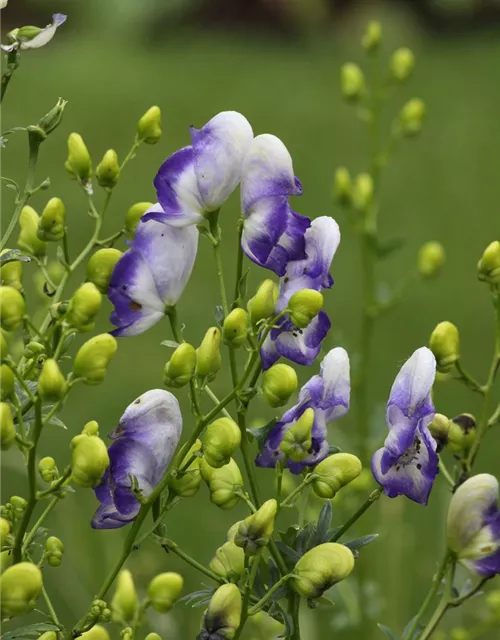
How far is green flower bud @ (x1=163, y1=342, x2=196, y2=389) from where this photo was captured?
2.12 feet

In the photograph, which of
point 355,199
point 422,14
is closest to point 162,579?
point 355,199

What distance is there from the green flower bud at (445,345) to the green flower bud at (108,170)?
232mm

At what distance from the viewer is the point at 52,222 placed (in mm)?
698

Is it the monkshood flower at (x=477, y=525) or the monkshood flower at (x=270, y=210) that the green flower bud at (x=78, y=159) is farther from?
the monkshood flower at (x=477, y=525)

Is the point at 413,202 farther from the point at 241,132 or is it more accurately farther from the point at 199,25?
the point at 241,132

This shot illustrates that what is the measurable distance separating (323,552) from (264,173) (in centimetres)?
23

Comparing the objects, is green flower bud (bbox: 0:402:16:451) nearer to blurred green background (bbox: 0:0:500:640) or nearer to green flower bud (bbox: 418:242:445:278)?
blurred green background (bbox: 0:0:500:640)

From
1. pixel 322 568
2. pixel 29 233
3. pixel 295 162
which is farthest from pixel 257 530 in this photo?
pixel 295 162

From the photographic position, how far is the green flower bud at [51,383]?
1.96ft

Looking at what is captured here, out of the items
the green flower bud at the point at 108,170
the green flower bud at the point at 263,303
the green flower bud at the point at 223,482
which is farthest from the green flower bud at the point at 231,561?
the green flower bud at the point at 108,170

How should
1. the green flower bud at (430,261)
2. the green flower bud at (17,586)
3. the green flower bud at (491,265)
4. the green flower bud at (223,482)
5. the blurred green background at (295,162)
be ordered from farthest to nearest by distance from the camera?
the blurred green background at (295,162) < the green flower bud at (430,261) < the green flower bud at (491,265) < the green flower bud at (223,482) < the green flower bud at (17,586)

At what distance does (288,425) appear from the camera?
0.71 metres

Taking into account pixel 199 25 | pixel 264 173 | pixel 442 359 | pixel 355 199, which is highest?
pixel 264 173

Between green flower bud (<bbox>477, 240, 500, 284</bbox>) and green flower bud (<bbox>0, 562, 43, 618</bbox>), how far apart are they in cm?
38
